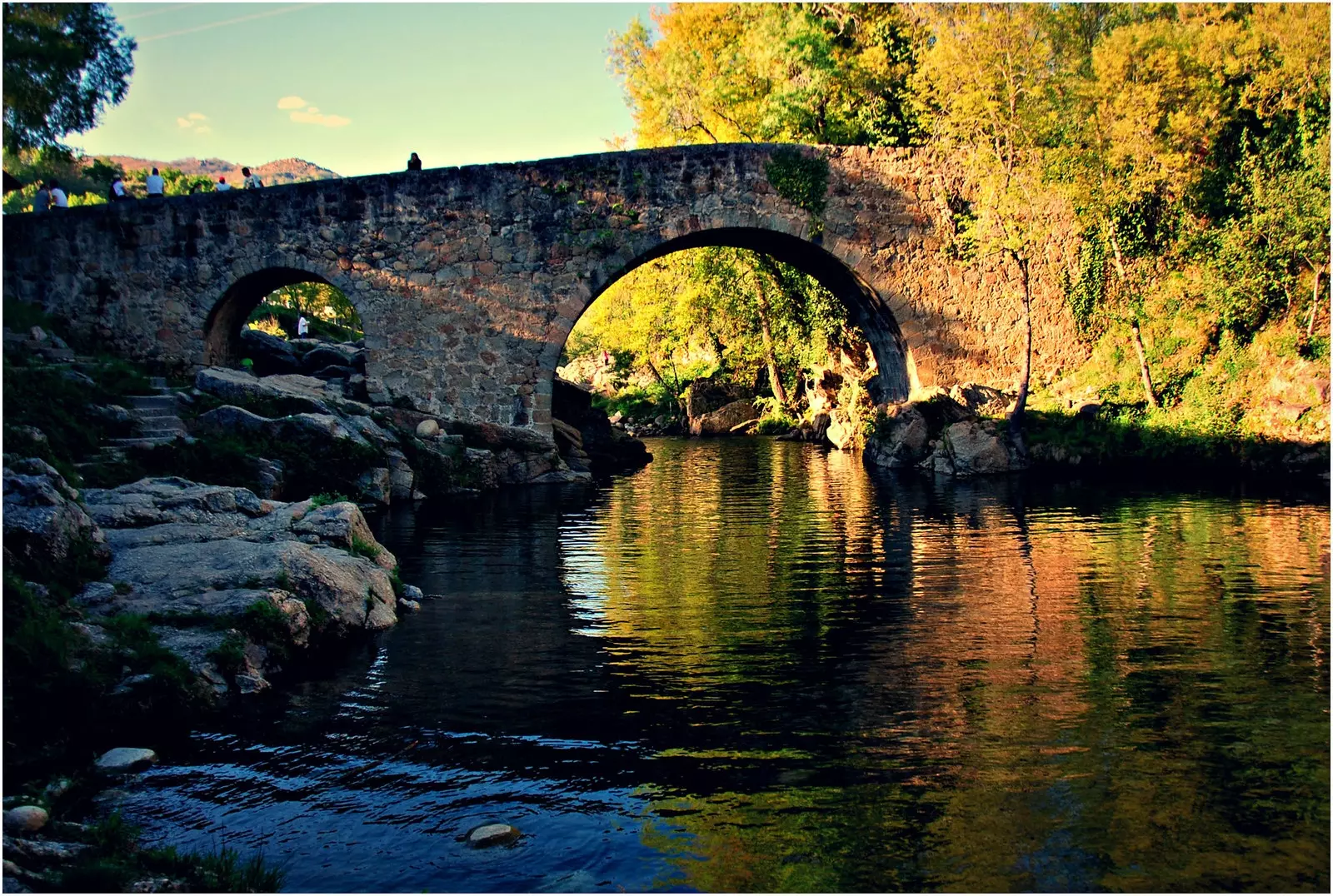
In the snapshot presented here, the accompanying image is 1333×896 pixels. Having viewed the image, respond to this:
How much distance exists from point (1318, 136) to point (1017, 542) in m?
12.9

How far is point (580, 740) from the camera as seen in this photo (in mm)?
6594

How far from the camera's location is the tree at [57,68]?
17.4 meters

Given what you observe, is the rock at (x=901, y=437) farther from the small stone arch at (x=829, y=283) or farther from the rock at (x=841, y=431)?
the rock at (x=841, y=431)

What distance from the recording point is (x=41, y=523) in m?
8.00

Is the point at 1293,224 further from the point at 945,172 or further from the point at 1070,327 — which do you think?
the point at 945,172

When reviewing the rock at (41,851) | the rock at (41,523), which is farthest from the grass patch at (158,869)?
the rock at (41,523)

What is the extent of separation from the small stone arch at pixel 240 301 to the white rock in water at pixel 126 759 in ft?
56.6

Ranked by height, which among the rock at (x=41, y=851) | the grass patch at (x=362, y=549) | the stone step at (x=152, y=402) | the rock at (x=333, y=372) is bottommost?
the rock at (x=41, y=851)

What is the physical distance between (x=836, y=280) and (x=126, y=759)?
859 inches

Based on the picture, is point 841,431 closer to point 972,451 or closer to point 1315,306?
point 972,451

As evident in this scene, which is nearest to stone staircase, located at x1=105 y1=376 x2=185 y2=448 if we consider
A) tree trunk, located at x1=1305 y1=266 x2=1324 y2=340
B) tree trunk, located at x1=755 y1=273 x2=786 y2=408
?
tree trunk, located at x1=755 y1=273 x2=786 y2=408

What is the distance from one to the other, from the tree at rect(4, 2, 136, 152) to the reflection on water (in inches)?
490

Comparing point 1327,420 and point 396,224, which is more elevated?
point 396,224

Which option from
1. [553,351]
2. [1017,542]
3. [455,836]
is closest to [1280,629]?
[1017,542]
